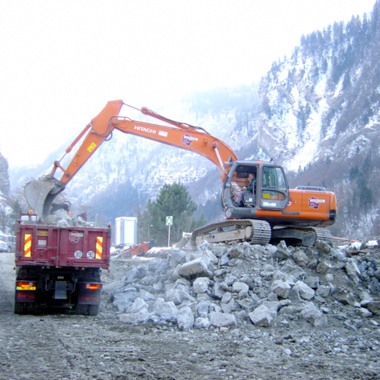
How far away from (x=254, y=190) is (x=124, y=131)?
4.41 metres

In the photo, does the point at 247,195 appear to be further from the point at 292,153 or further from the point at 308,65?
the point at 308,65

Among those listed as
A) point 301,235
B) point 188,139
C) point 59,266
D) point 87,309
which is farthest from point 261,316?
point 188,139

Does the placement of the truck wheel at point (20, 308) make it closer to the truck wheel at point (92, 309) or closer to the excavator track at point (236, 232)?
the truck wheel at point (92, 309)

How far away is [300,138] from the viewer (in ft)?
421

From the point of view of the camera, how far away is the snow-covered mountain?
302 feet

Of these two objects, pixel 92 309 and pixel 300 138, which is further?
pixel 300 138

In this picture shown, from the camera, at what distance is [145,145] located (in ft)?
591

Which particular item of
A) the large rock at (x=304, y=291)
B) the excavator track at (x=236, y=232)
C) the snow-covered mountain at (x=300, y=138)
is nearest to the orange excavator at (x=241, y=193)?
the excavator track at (x=236, y=232)

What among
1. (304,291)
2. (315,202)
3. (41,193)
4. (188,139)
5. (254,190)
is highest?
(188,139)

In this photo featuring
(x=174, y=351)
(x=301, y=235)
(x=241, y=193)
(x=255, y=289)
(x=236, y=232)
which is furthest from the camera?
(x=301, y=235)

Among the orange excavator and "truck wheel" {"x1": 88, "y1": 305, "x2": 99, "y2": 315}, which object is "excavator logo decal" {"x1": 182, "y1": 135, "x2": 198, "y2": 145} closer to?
the orange excavator

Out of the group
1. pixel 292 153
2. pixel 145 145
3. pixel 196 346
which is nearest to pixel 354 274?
pixel 196 346

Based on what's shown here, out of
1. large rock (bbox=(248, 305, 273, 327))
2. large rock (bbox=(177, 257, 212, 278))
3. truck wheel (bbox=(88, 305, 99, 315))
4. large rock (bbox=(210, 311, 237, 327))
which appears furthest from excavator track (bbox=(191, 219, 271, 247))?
truck wheel (bbox=(88, 305, 99, 315))

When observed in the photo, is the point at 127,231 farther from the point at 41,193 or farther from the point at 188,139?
the point at 41,193
